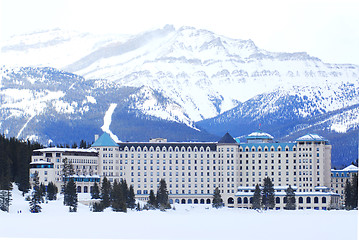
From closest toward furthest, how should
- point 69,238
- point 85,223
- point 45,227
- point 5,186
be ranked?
point 69,238 < point 45,227 < point 85,223 < point 5,186

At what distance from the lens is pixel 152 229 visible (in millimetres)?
176125

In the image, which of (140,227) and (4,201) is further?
(4,201)

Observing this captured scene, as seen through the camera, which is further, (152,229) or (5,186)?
(5,186)

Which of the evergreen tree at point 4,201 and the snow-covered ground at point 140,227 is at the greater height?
the evergreen tree at point 4,201

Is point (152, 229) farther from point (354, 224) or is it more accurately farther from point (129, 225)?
point (354, 224)

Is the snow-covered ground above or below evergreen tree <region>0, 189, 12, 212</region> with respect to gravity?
below

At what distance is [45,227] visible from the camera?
17012cm

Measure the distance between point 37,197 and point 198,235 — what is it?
37.5 meters

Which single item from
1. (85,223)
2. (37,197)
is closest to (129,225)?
(85,223)

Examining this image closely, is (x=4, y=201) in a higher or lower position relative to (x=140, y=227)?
higher

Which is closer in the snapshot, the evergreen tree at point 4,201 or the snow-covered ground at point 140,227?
the snow-covered ground at point 140,227

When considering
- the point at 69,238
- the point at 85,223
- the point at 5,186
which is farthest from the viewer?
the point at 5,186

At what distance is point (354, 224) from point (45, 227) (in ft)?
181

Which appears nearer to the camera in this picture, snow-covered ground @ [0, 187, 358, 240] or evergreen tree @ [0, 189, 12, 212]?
snow-covered ground @ [0, 187, 358, 240]
